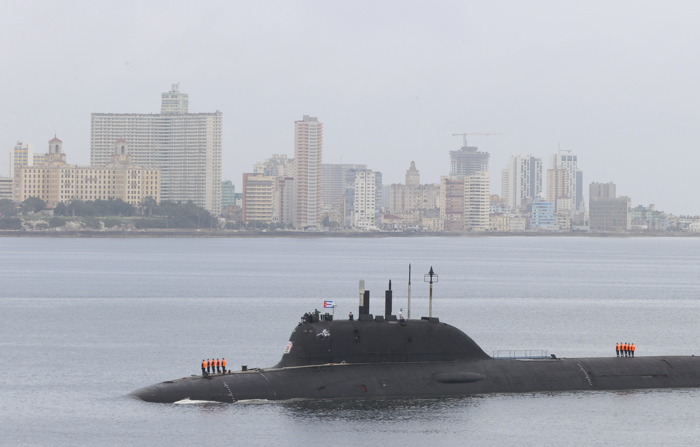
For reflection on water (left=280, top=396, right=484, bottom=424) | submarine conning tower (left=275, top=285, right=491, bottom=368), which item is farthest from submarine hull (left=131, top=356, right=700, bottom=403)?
reflection on water (left=280, top=396, right=484, bottom=424)

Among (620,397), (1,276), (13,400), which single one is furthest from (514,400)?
(1,276)

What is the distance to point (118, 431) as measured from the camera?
29406mm

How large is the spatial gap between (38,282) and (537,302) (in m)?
49.1

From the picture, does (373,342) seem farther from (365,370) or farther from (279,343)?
Answer: (279,343)

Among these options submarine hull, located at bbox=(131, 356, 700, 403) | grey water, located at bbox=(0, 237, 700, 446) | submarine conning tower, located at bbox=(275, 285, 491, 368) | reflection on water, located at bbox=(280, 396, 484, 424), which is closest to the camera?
grey water, located at bbox=(0, 237, 700, 446)

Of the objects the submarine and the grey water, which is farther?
the submarine

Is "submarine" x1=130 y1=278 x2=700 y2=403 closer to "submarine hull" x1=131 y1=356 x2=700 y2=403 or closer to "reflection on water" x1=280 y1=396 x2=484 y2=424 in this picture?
"submarine hull" x1=131 y1=356 x2=700 y2=403

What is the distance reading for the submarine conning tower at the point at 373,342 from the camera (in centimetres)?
3169

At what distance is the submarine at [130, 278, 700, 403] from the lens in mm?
31234

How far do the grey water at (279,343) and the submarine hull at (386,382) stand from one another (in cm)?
44

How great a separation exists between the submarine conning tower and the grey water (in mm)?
1490

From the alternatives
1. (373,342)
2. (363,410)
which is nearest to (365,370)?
(373,342)

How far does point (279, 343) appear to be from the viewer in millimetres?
52094

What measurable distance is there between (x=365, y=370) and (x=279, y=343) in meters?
20.8
